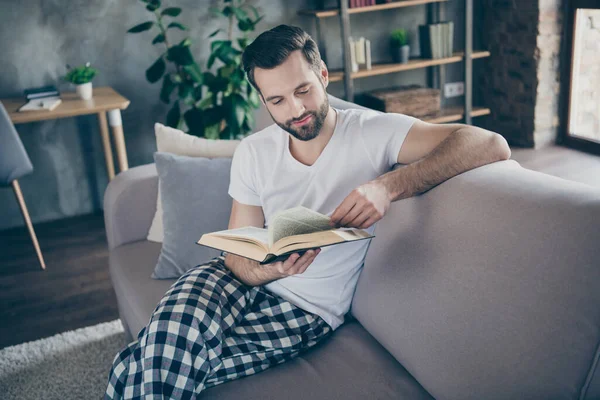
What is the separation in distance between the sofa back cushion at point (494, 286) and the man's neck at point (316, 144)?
9.8 inches

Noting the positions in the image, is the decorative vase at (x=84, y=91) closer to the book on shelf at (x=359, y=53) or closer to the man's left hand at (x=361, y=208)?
the book on shelf at (x=359, y=53)

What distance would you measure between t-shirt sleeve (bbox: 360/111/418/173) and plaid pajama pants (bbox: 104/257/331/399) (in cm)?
42

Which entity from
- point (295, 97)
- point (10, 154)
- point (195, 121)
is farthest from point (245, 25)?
point (295, 97)

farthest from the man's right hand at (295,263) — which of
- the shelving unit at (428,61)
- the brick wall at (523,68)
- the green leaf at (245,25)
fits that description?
the brick wall at (523,68)

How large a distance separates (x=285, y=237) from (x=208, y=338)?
0.36 metres

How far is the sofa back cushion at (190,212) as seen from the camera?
1918mm

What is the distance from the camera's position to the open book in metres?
1.11

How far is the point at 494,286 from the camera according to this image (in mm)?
1135

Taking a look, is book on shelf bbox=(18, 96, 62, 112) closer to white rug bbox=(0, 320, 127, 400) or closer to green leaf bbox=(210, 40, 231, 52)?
green leaf bbox=(210, 40, 231, 52)

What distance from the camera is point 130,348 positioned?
4.62ft

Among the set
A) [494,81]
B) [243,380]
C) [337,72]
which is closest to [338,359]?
[243,380]

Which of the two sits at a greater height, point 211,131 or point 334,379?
point 211,131

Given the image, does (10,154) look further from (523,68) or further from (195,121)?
(523,68)

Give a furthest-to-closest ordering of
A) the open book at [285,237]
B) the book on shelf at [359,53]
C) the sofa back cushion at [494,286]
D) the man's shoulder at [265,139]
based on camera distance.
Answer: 1. the book on shelf at [359,53]
2. the man's shoulder at [265,139]
3. the open book at [285,237]
4. the sofa back cushion at [494,286]
